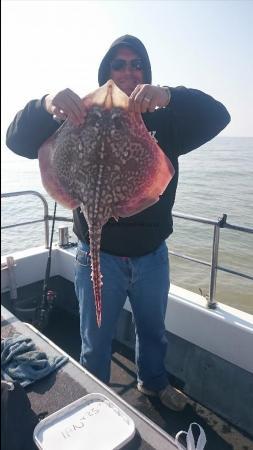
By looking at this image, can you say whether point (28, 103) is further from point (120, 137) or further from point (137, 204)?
point (137, 204)

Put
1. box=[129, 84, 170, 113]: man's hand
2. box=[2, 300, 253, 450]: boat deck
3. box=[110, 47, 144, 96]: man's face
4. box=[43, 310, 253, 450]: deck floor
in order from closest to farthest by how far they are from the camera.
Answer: box=[129, 84, 170, 113]: man's hand
box=[2, 300, 253, 450]: boat deck
box=[110, 47, 144, 96]: man's face
box=[43, 310, 253, 450]: deck floor

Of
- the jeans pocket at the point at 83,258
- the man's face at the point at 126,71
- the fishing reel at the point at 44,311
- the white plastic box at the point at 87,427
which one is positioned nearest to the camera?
the white plastic box at the point at 87,427

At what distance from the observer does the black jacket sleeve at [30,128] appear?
2.17 m

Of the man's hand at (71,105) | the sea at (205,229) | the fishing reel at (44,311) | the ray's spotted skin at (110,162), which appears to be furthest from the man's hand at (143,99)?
the sea at (205,229)

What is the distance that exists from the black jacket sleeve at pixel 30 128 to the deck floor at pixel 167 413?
7.76ft

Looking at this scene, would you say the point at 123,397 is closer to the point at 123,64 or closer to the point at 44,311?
the point at 44,311

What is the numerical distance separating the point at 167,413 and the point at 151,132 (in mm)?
2359

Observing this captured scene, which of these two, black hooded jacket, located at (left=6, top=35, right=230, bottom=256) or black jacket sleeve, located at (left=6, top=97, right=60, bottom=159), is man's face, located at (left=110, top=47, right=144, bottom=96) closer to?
black hooded jacket, located at (left=6, top=35, right=230, bottom=256)

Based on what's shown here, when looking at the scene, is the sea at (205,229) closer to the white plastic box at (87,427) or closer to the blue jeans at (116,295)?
the blue jeans at (116,295)

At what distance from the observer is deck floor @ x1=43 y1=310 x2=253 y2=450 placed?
10.1 ft

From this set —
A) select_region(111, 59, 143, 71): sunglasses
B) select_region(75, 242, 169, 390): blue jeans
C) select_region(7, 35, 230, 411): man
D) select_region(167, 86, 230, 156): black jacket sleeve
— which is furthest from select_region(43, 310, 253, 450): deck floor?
select_region(111, 59, 143, 71): sunglasses

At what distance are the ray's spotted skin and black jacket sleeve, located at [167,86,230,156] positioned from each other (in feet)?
1.94

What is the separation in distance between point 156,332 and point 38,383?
954 millimetres

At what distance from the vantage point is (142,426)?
6.83ft
